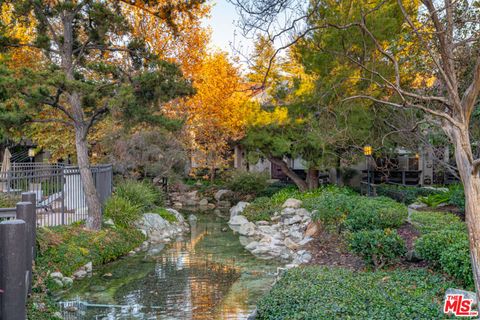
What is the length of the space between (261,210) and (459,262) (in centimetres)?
1047

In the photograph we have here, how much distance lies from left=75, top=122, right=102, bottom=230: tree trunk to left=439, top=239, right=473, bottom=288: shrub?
789cm

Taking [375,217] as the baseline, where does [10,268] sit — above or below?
above

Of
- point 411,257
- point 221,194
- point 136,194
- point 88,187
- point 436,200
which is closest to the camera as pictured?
point 411,257

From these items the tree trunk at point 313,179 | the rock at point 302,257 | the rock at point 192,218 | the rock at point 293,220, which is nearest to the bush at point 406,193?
the tree trunk at point 313,179

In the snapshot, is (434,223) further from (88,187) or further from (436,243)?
(88,187)

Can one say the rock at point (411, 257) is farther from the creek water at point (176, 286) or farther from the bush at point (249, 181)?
the bush at point (249, 181)

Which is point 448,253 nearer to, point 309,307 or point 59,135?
point 309,307

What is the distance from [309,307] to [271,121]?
37.0ft

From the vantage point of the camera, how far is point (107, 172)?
13.0 m

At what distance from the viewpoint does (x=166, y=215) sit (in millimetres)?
15062

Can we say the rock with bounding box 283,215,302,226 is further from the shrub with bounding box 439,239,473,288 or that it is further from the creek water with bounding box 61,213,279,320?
the shrub with bounding box 439,239,473,288

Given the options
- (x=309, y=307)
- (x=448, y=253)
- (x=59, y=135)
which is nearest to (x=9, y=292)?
(x=309, y=307)

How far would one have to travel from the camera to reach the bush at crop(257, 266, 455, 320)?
527 centimetres
